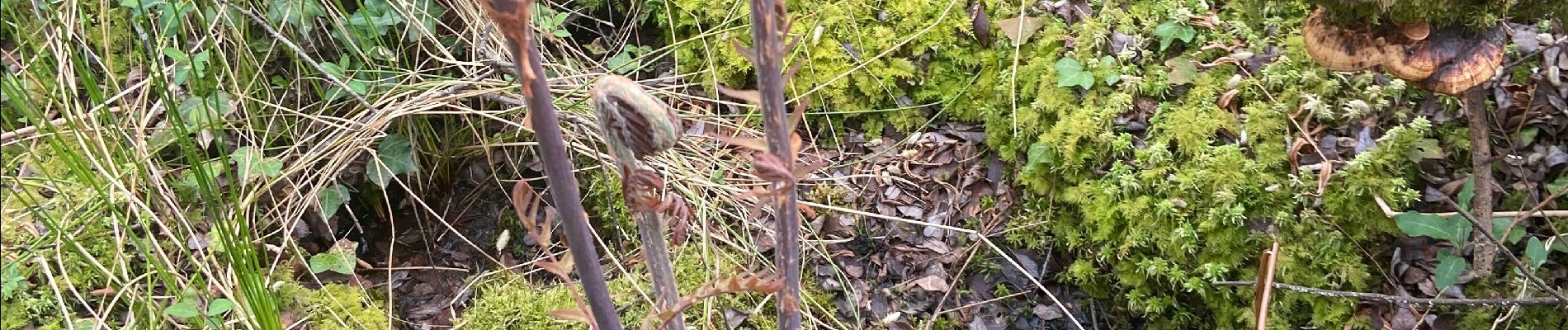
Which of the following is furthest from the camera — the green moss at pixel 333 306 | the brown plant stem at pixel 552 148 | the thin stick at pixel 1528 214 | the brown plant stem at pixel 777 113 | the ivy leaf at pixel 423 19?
the ivy leaf at pixel 423 19

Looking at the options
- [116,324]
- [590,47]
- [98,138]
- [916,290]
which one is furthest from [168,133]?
[916,290]

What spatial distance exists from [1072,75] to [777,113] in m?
1.82

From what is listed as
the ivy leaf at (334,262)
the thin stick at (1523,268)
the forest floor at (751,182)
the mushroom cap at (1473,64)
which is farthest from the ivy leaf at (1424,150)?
the ivy leaf at (334,262)

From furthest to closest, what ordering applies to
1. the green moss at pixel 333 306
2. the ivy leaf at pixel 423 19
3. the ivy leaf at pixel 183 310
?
the ivy leaf at pixel 423 19 < the green moss at pixel 333 306 < the ivy leaf at pixel 183 310

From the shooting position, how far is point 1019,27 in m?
2.83

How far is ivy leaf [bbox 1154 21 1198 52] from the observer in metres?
2.57

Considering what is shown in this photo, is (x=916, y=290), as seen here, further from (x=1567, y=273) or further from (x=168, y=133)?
(x=168, y=133)

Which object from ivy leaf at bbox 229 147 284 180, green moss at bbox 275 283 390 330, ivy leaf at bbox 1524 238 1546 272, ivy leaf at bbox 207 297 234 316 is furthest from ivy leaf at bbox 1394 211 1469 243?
ivy leaf at bbox 229 147 284 180

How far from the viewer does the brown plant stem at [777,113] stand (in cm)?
90

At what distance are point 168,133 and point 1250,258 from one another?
2.86 metres

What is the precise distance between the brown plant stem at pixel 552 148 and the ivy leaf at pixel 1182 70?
6.17ft

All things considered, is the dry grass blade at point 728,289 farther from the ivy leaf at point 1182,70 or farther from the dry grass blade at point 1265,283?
the ivy leaf at point 1182,70

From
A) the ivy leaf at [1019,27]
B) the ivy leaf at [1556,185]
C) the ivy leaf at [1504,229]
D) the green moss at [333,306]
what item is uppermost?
the ivy leaf at [1019,27]

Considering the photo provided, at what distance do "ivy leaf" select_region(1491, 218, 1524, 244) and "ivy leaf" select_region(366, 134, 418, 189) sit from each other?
8.78 ft
